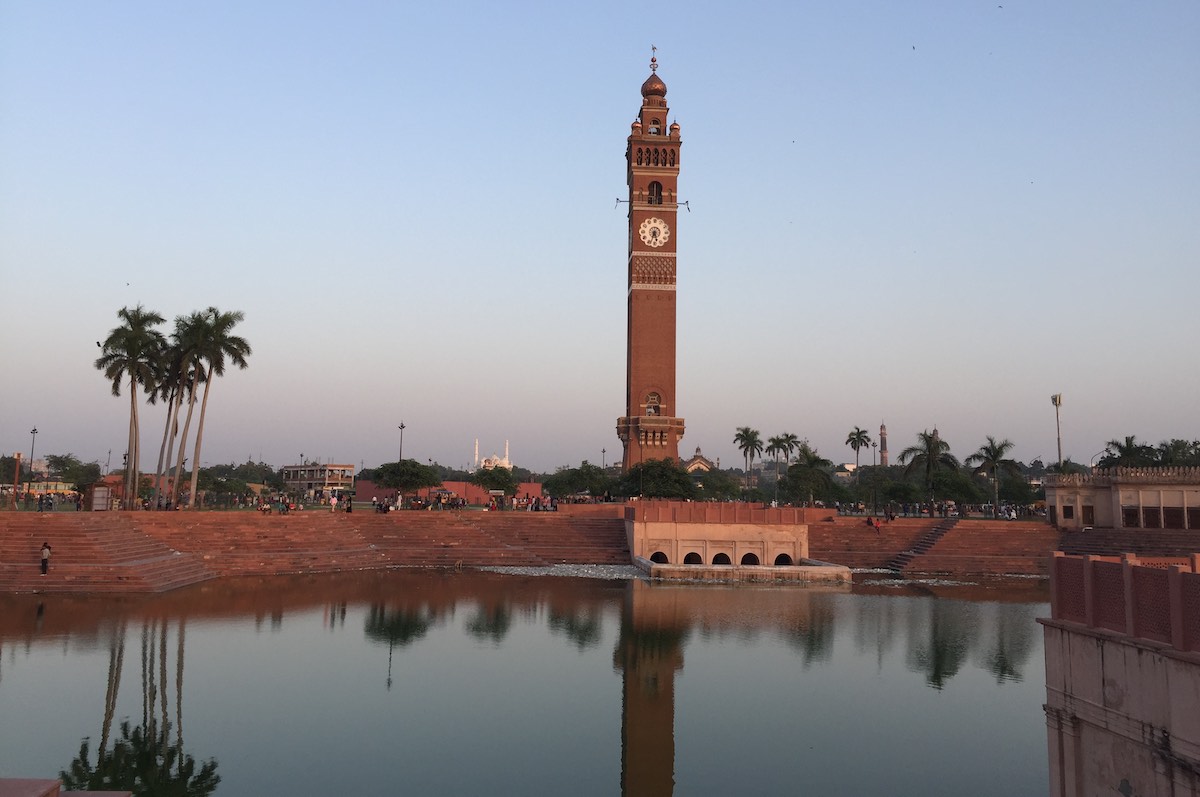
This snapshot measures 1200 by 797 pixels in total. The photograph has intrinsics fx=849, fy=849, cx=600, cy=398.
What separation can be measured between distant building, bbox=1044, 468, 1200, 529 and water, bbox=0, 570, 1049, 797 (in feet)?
66.8

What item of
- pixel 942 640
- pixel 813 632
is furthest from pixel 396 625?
pixel 942 640

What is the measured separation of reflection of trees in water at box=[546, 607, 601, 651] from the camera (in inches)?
937

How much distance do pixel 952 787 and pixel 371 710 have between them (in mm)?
10465

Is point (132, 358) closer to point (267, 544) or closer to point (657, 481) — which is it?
point (267, 544)

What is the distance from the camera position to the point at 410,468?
6594 cm

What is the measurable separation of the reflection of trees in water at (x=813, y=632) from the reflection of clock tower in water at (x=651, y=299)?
133 ft

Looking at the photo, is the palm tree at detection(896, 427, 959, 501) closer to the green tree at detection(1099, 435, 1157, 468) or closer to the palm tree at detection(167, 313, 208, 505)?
the green tree at detection(1099, 435, 1157, 468)

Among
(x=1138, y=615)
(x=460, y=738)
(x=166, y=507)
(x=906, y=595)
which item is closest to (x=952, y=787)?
(x=1138, y=615)

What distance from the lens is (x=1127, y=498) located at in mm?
46062

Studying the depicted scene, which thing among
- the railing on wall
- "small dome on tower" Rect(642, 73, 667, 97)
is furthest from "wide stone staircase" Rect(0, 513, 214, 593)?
"small dome on tower" Rect(642, 73, 667, 97)

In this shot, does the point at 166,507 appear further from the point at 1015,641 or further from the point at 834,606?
the point at 1015,641

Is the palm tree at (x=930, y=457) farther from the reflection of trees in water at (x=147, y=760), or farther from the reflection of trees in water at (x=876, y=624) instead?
the reflection of trees in water at (x=147, y=760)

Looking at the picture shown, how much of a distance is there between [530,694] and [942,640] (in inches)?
529

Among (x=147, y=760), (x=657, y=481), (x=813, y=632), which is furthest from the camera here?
(x=657, y=481)
